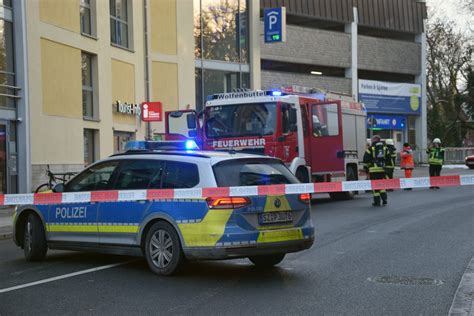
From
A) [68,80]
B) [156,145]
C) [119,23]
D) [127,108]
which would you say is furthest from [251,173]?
[119,23]

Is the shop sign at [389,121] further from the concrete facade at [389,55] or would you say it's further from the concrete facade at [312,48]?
the concrete facade at [312,48]

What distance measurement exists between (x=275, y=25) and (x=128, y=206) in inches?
1063

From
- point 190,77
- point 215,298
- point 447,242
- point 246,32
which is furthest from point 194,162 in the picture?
point 246,32

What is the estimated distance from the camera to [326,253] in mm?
9383

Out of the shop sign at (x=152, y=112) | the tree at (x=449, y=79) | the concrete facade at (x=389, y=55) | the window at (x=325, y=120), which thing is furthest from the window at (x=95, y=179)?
the tree at (x=449, y=79)

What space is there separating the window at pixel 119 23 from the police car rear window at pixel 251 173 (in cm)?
1710

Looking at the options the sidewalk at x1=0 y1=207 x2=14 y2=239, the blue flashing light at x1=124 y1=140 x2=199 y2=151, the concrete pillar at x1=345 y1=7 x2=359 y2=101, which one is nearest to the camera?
the blue flashing light at x1=124 y1=140 x2=199 y2=151

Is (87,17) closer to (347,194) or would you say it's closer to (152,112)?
(152,112)

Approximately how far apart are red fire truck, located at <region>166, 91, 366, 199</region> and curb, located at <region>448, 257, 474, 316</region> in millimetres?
7930

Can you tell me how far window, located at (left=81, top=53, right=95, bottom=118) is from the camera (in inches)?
868

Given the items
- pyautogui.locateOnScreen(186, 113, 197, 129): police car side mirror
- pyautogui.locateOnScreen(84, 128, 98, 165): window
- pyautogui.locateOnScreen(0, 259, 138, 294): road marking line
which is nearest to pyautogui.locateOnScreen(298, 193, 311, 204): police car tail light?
pyautogui.locateOnScreen(0, 259, 138, 294): road marking line

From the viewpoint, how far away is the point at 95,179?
28.1 ft

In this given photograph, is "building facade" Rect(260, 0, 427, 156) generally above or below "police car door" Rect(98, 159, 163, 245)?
above

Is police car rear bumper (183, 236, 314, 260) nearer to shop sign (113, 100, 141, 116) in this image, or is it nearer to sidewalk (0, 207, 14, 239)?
sidewalk (0, 207, 14, 239)
